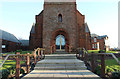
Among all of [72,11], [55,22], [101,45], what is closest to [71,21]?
[72,11]

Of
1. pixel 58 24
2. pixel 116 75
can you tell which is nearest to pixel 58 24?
pixel 58 24

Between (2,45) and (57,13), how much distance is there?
46.5 feet

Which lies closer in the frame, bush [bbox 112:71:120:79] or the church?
bush [bbox 112:71:120:79]

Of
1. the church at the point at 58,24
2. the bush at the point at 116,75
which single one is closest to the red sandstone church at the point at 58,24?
the church at the point at 58,24

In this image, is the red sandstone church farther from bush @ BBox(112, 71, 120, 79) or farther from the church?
bush @ BBox(112, 71, 120, 79)

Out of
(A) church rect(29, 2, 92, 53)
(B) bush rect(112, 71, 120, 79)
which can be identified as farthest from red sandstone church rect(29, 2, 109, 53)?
(B) bush rect(112, 71, 120, 79)

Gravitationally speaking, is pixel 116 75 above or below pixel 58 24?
below

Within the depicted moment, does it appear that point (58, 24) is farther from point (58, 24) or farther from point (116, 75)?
point (116, 75)

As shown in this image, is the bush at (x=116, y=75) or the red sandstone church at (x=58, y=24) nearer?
the bush at (x=116, y=75)

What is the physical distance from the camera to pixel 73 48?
1339 cm

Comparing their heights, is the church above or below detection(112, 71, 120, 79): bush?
above

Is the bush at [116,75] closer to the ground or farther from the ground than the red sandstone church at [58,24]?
closer to the ground

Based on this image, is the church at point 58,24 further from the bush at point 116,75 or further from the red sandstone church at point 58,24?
the bush at point 116,75

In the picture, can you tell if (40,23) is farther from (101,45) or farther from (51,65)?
(101,45)
